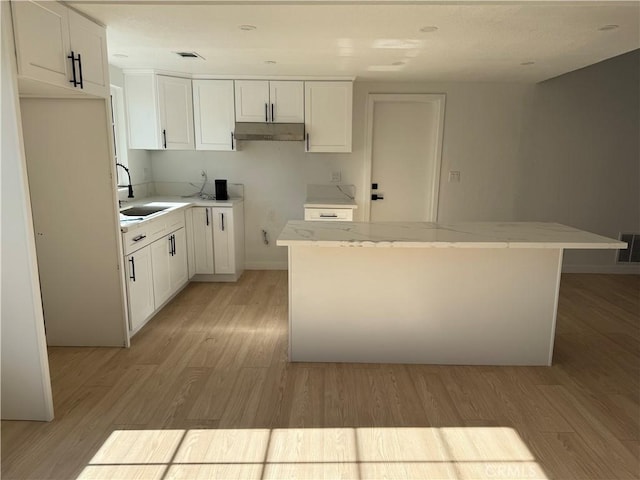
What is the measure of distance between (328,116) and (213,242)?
1.81m

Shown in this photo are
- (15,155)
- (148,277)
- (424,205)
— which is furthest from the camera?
(424,205)

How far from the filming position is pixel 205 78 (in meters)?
4.52

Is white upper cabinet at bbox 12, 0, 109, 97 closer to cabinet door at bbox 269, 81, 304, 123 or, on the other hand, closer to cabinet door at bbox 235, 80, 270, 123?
cabinet door at bbox 235, 80, 270, 123

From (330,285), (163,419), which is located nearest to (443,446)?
(330,285)

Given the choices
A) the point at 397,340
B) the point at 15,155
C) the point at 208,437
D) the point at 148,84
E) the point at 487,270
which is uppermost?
the point at 148,84

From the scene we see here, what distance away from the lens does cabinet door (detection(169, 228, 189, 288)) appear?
13.5 feet

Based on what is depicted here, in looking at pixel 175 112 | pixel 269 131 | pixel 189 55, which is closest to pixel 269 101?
pixel 269 131

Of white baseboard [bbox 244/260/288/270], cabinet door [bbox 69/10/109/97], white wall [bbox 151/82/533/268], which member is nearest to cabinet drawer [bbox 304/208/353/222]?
white wall [bbox 151/82/533/268]

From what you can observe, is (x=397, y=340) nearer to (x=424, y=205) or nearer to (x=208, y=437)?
(x=208, y=437)

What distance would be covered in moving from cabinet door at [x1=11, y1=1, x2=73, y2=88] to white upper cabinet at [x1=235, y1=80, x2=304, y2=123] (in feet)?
7.24

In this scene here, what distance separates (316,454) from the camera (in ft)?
6.79

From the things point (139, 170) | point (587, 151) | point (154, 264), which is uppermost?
point (587, 151)

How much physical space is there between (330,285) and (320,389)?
652 millimetres

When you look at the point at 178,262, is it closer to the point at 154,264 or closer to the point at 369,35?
the point at 154,264
